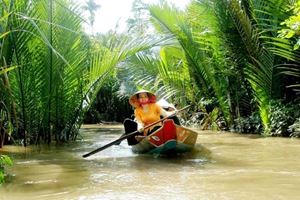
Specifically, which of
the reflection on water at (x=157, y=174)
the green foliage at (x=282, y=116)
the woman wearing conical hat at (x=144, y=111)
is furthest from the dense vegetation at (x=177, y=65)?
the reflection on water at (x=157, y=174)

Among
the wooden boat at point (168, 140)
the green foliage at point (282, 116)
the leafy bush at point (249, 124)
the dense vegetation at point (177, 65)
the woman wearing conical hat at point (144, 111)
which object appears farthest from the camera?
the leafy bush at point (249, 124)

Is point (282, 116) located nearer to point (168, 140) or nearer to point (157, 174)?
point (168, 140)

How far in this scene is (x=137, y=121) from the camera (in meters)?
7.99

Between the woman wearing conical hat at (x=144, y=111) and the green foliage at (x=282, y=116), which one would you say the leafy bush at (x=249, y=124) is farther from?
the woman wearing conical hat at (x=144, y=111)

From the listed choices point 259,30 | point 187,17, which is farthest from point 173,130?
point 187,17

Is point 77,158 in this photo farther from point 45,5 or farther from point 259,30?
point 259,30

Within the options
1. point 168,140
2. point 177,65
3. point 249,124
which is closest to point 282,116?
point 249,124

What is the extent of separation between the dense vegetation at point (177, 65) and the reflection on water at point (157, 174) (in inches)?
35.1

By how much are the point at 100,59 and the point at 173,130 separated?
99.4 inches

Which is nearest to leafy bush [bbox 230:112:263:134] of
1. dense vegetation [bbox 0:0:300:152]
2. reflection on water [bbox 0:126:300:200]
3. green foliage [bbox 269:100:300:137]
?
dense vegetation [bbox 0:0:300:152]

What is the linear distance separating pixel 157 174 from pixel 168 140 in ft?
4.41

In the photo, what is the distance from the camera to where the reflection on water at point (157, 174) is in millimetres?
4324

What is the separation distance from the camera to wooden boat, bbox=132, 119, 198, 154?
21.9 feet

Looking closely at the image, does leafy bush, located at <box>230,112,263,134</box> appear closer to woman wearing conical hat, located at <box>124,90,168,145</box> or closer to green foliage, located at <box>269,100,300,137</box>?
green foliage, located at <box>269,100,300,137</box>
